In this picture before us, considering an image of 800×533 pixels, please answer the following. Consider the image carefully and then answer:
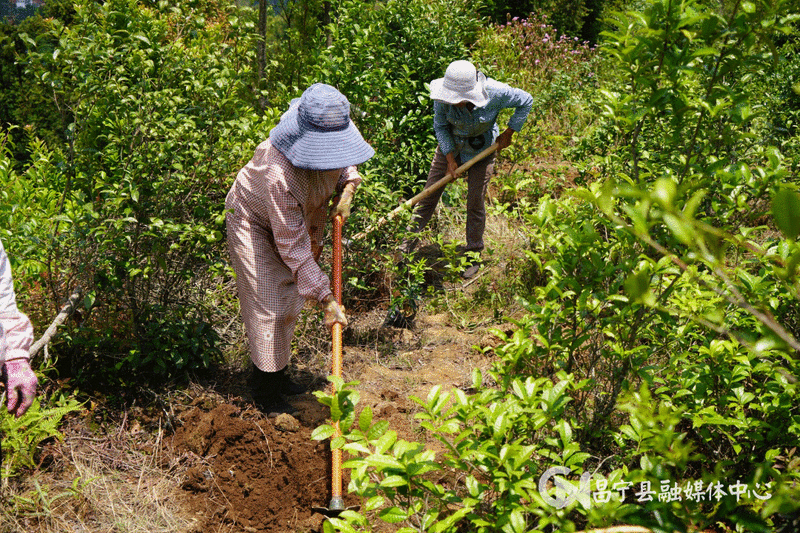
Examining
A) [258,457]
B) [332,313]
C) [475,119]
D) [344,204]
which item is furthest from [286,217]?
[475,119]

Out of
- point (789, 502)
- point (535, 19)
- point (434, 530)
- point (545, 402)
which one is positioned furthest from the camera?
point (535, 19)

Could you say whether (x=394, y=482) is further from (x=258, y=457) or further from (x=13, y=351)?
(x=258, y=457)

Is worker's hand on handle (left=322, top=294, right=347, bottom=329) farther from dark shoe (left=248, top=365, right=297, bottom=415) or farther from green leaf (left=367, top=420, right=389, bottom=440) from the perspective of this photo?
green leaf (left=367, top=420, right=389, bottom=440)

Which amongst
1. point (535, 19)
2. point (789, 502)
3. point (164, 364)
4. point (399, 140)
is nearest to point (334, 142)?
point (164, 364)

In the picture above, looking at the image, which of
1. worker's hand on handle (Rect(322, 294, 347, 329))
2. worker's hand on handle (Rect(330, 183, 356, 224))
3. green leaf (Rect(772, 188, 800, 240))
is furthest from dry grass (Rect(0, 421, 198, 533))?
green leaf (Rect(772, 188, 800, 240))

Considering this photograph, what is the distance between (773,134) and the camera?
5.23 m

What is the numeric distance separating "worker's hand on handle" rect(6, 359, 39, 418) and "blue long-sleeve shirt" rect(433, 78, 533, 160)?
3375mm

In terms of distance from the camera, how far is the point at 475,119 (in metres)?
4.95

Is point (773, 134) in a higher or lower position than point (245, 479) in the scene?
higher

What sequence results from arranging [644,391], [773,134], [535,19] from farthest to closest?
1. [535,19]
2. [773,134]
3. [644,391]

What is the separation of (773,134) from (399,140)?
9.67 feet

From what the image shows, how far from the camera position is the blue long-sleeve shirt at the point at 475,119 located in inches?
193

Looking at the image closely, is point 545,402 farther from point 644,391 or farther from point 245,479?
point 245,479

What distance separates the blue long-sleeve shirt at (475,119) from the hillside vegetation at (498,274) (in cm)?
47
